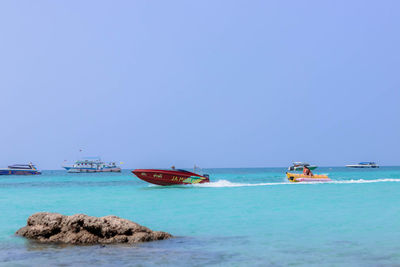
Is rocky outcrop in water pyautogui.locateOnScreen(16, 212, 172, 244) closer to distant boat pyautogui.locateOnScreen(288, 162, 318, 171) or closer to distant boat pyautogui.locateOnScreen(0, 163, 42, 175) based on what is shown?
distant boat pyautogui.locateOnScreen(0, 163, 42, 175)

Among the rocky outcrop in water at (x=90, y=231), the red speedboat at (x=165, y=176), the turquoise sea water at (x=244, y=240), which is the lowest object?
the turquoise sea water at (x=244, y=240)

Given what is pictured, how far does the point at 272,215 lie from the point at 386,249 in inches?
254

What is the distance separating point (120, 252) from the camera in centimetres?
852

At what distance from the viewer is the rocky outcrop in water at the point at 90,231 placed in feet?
31.4

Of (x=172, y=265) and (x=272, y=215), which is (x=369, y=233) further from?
(x=172, y=265)

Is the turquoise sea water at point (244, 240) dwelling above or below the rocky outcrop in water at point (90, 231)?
below

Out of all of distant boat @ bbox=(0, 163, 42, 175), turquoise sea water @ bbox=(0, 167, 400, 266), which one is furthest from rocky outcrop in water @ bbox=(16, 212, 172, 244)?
distant boat @ bbox=(0, 163, 42, 175)

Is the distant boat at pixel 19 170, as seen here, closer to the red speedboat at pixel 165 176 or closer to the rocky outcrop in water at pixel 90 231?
the red speedboat at pixel 165 176

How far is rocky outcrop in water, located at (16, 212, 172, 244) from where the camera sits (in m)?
9.59

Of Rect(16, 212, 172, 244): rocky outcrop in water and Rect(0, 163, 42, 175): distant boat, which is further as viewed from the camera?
Rect(0, 163, 42, 175): distant boat

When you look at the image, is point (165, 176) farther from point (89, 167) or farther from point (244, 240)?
point (89, 167)

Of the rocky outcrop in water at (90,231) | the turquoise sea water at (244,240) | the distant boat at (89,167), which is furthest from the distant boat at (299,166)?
the rocky outcrop in water at (90,231)

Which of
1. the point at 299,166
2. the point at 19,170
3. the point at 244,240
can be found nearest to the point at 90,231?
the point at 244,240

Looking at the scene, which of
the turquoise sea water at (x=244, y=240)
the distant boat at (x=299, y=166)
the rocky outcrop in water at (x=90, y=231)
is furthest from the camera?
the distant boat at (x=299, y=166)
